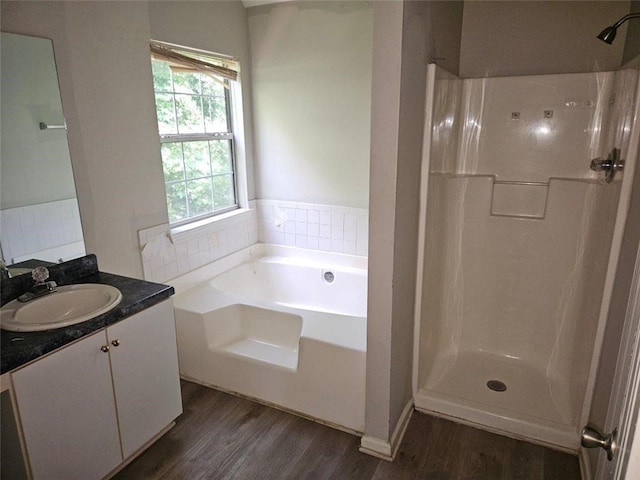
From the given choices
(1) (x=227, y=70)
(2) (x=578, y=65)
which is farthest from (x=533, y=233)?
(1) (x=227, y=70)

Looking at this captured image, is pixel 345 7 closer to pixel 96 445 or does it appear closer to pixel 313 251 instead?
pixel 313 251

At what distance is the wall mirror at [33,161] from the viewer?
1.76 metres

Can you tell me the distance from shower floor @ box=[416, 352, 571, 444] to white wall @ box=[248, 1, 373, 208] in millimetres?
1320

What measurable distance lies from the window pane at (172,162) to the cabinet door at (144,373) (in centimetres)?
122

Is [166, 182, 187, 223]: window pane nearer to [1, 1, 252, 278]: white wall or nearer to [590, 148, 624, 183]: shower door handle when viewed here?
[1, 1, 252, 278]: white wall

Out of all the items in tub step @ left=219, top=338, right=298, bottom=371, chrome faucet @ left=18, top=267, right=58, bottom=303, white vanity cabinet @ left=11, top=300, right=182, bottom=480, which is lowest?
tub step @ left=219, top=338, right=298, bottom=371

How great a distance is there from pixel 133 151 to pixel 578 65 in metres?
2.54

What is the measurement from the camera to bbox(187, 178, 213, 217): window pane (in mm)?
3100

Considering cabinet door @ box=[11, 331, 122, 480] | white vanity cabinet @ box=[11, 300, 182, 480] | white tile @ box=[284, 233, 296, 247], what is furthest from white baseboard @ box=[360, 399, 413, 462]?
white tile @ box=[284, 233, 296, 247]

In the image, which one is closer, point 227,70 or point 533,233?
point 533,233

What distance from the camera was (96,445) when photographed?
5.59ft

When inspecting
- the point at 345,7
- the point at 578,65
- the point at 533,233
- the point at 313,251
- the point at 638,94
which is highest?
the point at 345,7

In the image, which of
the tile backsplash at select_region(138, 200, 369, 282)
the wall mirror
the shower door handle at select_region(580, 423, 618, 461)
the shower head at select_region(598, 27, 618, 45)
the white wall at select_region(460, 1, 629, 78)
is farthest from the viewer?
the tile backsplash at select_region(138, 200, 369, 282)

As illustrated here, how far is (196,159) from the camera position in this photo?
312 cm
